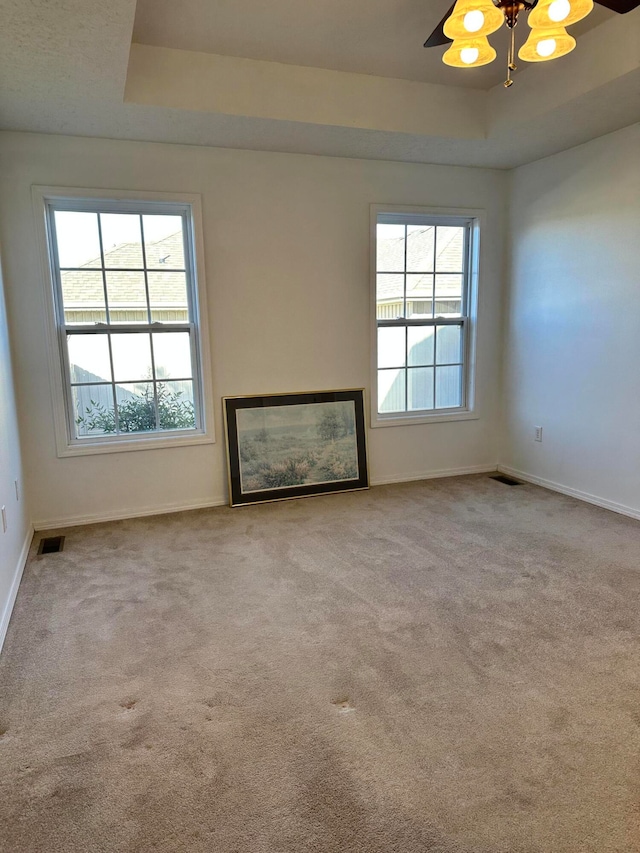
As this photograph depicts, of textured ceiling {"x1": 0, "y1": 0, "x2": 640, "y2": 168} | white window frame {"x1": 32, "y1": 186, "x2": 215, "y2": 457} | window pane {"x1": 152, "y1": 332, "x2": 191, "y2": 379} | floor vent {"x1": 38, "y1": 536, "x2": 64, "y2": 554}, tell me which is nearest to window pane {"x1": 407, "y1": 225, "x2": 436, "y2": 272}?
textured ceiling {"x1": 0, "y1": 0, "x2": 640, "y2": 168}

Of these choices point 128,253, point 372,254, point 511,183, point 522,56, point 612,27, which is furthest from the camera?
point 511,183

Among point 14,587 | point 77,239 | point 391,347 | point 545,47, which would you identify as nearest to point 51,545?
point 14,587

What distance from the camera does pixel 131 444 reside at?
3863 mm


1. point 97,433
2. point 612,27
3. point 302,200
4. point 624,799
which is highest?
point 612,27

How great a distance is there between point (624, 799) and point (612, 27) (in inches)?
139

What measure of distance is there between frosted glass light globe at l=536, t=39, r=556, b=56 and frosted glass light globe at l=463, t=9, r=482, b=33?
236 millimetres

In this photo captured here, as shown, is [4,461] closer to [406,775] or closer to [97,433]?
[97,433]

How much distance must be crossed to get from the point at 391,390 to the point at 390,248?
119 cm

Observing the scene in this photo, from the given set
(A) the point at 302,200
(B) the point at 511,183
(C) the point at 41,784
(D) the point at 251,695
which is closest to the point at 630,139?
(B) the point at 511,183

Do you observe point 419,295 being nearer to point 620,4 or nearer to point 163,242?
point 163,242

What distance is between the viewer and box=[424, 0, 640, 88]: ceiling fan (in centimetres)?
200

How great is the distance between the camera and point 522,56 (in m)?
2.29

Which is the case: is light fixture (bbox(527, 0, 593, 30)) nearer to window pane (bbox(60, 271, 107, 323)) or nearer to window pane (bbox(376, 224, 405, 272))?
window pane (bbox(376, 224, 405, 272))

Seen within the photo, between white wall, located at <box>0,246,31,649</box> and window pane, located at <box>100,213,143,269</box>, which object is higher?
window pane, located at <box>100,213,143,269</box>
